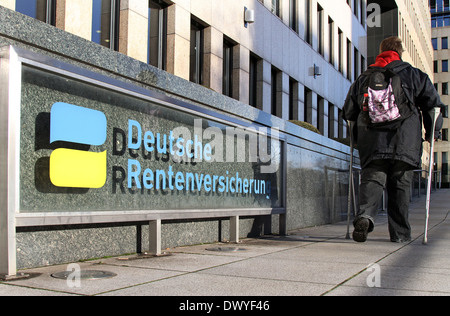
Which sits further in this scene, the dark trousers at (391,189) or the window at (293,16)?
the window at (293,16)

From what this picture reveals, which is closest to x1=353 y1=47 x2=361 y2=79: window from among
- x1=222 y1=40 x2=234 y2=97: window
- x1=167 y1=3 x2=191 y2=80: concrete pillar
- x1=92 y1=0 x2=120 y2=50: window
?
x1=222 y1=40 x2=234 y2=97: window

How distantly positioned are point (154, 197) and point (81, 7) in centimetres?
548

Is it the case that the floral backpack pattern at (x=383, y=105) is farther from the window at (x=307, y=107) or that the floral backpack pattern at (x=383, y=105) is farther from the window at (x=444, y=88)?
the window at (x=444, y=88)

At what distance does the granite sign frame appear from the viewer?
362 cm

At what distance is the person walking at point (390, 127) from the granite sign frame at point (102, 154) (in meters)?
1.53

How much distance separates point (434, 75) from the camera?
81.1 metres

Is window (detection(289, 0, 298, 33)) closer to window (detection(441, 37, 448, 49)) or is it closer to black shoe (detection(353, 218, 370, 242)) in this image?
black shoe (detection(353, 218, 370, 242))

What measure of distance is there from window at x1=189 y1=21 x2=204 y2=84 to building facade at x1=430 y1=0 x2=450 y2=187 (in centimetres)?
7045

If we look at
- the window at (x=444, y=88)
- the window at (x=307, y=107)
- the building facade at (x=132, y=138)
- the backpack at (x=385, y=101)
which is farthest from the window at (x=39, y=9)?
the window at (x=444, y=88)

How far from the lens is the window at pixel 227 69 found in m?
14.4

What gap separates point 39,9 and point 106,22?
1.80 metres

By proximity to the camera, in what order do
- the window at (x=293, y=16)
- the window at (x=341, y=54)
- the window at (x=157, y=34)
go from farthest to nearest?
1. the window at (x=341, y=54)
2. the window at (x=293, y=16)
3. the window at (x=157, y=34)

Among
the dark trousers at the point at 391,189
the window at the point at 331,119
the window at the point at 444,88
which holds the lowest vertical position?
the dark trousers at the point at 391,189

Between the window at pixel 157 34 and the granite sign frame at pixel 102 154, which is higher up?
the window at pixel 157 34
